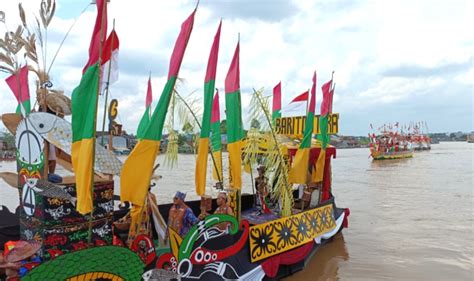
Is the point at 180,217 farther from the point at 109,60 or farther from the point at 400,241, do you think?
the point at 400,241

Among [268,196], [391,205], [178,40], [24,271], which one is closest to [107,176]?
[24,271]

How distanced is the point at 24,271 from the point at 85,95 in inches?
66.5

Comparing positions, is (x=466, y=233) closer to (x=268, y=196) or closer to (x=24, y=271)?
(x=268, y=196)

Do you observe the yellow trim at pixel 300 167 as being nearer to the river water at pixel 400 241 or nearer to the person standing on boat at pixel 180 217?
the river water at pixel 400 241

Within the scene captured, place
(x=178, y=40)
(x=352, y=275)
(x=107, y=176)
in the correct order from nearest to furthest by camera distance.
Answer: (x=178, y=40) < (x=107, y=176) < (x=352, y=275)

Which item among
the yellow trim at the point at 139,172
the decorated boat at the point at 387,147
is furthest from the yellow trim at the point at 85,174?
the decorated boat at the point at 387,147

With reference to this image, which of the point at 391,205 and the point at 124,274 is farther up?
the point at 124,274

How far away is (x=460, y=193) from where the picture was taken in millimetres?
20203

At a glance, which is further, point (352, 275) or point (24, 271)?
point (352, 275)

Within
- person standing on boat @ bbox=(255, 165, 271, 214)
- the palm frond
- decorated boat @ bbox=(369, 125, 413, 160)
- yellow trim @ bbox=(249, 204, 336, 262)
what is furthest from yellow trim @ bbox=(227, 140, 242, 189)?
decorated boat @ bbox=(369, 125, 413, 160)

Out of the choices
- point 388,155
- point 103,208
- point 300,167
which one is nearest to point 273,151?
point 300,167

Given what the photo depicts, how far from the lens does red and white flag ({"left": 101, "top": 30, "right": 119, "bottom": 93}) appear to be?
3.85 meters

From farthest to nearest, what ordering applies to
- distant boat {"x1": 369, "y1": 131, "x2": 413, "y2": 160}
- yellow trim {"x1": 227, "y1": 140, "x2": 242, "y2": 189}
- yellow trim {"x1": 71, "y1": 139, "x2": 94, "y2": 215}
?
distant boat {"x1": 369, "y1": 131, "x2": 413, "y2": 160} < yellow trim {"x1": 227, "y1": 140, "x2": 242, "y2": 189} < yellow trim {"x1": 71, "y1": 139, "x2": 94, "y2": 215}

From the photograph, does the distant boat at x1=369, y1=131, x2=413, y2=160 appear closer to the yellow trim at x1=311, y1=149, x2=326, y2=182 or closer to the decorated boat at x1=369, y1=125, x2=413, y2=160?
the decorated boat at x1=369, y1=125, x2=413, y2=160
